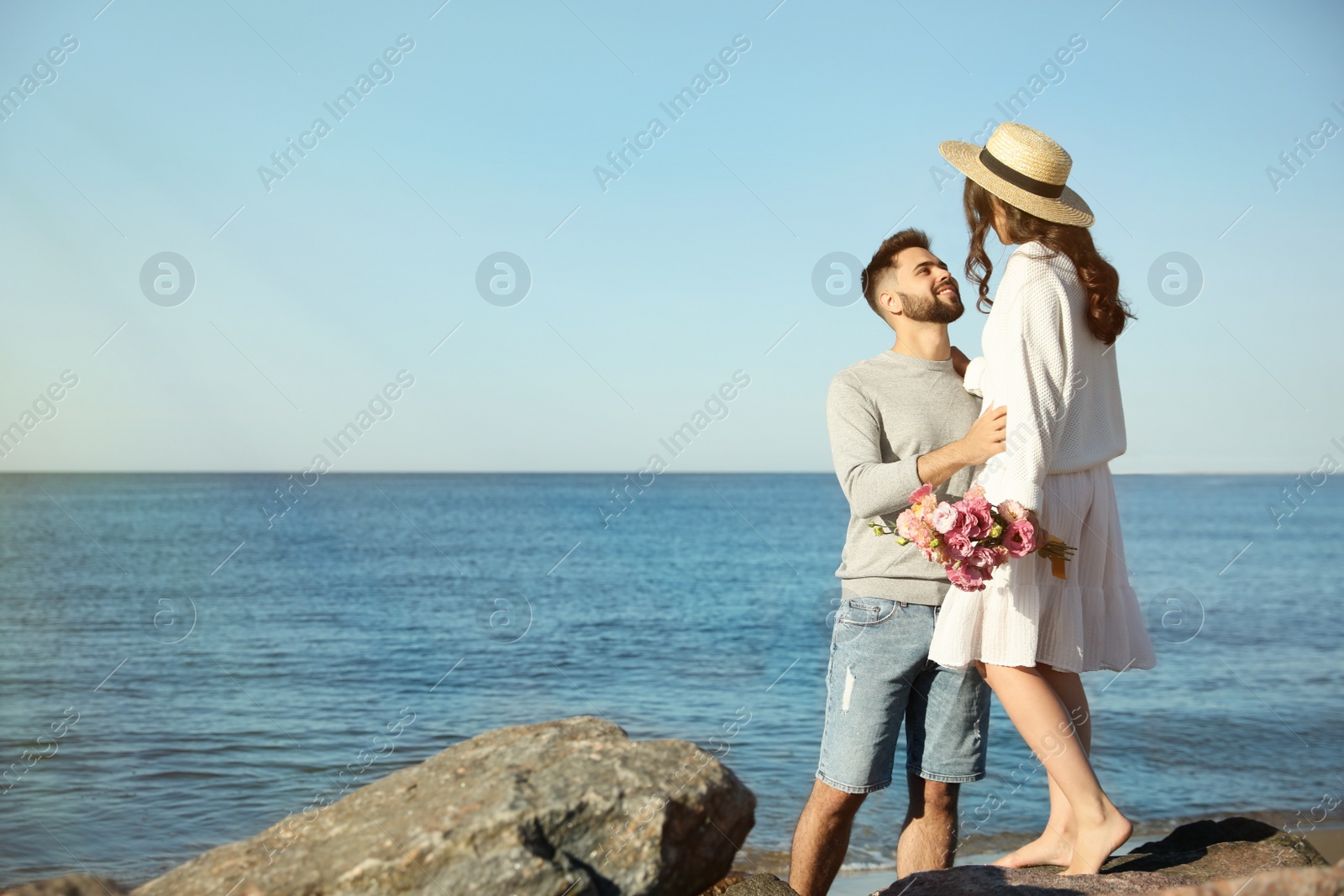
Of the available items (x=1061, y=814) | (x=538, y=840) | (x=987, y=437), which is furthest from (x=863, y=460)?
(x=538, y=840)

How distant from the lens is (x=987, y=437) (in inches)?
126

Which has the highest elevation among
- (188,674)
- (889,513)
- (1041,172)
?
(1041,172)

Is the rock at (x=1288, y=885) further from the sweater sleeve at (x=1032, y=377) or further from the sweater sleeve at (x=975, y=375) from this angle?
the sweater sleeve at (x=975, y=375)

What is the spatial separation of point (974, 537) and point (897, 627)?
0.79 meters

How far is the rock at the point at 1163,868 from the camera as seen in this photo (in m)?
3.26

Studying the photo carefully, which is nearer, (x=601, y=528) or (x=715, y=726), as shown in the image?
(x=715, y=726)

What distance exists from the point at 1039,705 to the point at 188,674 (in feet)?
44.7

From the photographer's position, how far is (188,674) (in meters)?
14.0

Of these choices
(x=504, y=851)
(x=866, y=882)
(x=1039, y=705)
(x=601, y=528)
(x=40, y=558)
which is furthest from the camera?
(x=601, y=528)

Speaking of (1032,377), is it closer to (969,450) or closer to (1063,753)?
(969,450)

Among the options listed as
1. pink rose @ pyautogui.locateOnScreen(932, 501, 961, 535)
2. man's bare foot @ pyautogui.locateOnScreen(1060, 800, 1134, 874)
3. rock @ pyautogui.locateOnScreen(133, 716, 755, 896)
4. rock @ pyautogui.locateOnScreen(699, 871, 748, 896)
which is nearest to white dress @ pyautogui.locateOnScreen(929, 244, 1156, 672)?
pink rose @ pyautogui.locateOnScreen(932, 501, 961, 535)

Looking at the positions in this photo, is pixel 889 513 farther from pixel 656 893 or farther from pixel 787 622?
pixel 787 622

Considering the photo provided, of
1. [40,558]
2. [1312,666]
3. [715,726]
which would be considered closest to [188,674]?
[715,726]

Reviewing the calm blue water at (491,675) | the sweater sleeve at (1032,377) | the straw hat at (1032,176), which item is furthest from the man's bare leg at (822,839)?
the calm blue water at (491,675)
